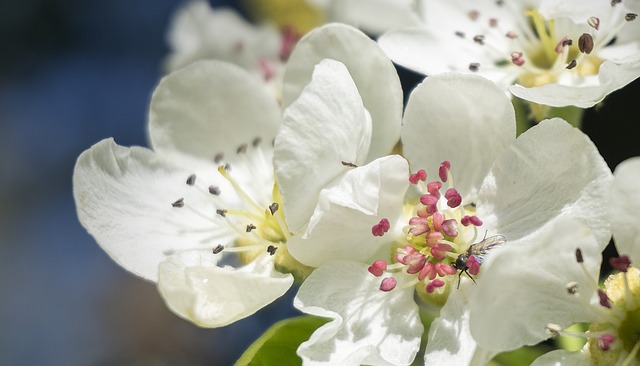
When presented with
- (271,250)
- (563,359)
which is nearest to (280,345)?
(271,250)

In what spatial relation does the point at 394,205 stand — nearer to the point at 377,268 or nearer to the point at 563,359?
Result: the point at 377,268

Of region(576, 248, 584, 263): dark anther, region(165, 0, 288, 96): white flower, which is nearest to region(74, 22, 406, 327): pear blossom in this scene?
region(576, 248, 584, 263): dark anther

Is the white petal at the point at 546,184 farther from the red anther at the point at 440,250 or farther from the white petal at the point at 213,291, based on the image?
the white petal at the point at 213,291

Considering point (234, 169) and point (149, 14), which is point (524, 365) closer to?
point (234, 169)

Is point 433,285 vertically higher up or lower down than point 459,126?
lower down

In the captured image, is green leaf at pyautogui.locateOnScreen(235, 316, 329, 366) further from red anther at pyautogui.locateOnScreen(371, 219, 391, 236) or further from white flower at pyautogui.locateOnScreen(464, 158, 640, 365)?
white flower at pyautogui.locateOnScreen(464, 158, 640, 365)
